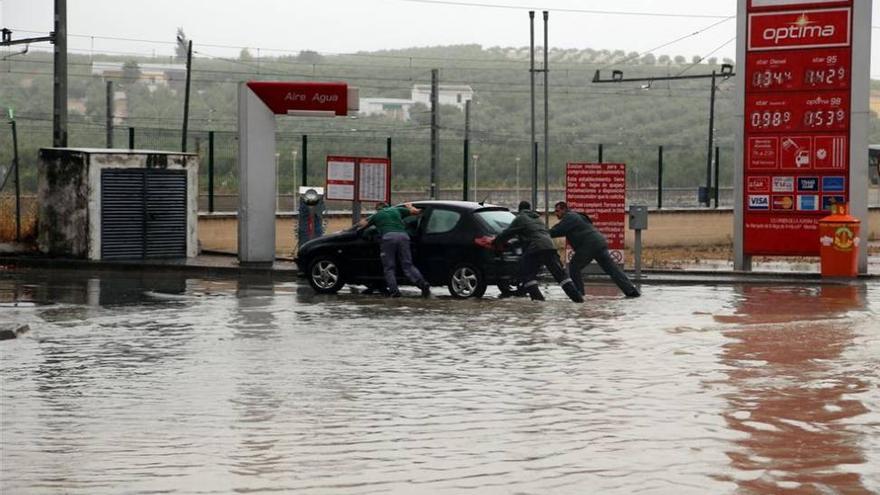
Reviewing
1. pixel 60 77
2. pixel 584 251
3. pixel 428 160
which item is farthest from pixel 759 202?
pixel 428 160

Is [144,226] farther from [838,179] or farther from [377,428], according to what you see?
[377,428]

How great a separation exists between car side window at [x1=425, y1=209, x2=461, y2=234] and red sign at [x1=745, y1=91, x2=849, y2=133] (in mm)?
8968

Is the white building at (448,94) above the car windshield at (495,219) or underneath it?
above

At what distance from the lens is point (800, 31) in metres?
29.5

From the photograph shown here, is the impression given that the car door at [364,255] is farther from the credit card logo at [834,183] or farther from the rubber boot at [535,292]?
the credit card logo at [834,183]

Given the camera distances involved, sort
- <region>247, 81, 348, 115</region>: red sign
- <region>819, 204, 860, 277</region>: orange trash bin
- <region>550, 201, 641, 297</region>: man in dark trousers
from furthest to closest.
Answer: <region>247, 81, 348, 115</region>: red sign, <region>819, 204, 860, 277</region>: orange trash bin, <region>550, 201, 641, 297</region>: man in dark trousers

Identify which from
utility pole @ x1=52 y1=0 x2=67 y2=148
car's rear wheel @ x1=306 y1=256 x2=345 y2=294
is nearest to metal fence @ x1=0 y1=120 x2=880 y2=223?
utility pole @ x1=52 y1=0 x2=67 y2=148

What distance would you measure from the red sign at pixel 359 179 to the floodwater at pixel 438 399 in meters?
8.39

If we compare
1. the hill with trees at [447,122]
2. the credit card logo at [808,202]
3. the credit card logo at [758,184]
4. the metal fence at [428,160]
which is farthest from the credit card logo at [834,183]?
the hill with trees at [447,122]

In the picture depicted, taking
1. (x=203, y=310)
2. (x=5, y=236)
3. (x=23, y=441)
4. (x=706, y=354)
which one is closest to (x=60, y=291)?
(x=203, y=310)

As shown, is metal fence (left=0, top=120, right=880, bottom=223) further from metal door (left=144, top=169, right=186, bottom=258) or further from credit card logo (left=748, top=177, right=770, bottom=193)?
credit card logo (left=748, top=177, right=770, bottom=193)

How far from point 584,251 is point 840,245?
6.61 meters

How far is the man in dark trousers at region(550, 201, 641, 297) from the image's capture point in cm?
2375

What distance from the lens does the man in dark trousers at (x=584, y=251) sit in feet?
→ 77.9
